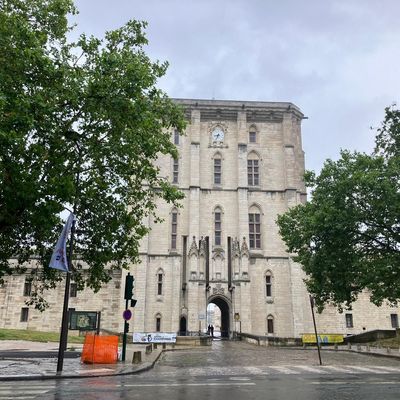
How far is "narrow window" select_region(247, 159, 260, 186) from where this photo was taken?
46.6 metres

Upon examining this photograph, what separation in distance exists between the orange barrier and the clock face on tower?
110ft

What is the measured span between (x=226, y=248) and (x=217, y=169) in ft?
28.6

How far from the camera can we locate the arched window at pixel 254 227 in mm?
44594

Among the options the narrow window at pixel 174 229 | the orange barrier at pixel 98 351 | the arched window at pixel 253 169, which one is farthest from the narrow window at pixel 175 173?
the orange barrier at pixel 98 351

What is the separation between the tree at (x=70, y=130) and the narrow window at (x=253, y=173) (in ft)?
95.9

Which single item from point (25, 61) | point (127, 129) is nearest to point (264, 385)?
point (127, 129)

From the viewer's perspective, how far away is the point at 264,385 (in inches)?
410

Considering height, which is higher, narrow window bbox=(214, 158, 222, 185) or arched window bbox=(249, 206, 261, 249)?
narrow window bbox=(214, 158, 222, 185)

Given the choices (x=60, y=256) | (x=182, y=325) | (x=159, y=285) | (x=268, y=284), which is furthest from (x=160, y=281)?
(x=60, y=256)

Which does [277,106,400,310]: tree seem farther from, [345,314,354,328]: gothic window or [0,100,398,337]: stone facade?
[345,314,354,328]: gothic window

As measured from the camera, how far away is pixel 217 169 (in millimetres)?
46562

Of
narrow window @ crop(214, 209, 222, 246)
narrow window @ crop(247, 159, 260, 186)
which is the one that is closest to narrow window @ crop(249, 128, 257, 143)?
narrow window @ crop(247, 159, 260, 186)

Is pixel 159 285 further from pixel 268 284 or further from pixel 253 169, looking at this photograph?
pixel 253 169

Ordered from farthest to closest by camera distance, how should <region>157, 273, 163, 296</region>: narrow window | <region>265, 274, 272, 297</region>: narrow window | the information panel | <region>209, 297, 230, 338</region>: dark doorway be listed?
<region>209, 297, 230, 338</region>: dark doorway
<region>265, 274, 272, 297</region>: narrow window
<region>157, 273, 163, 296</region>: narrow window
the information panel
